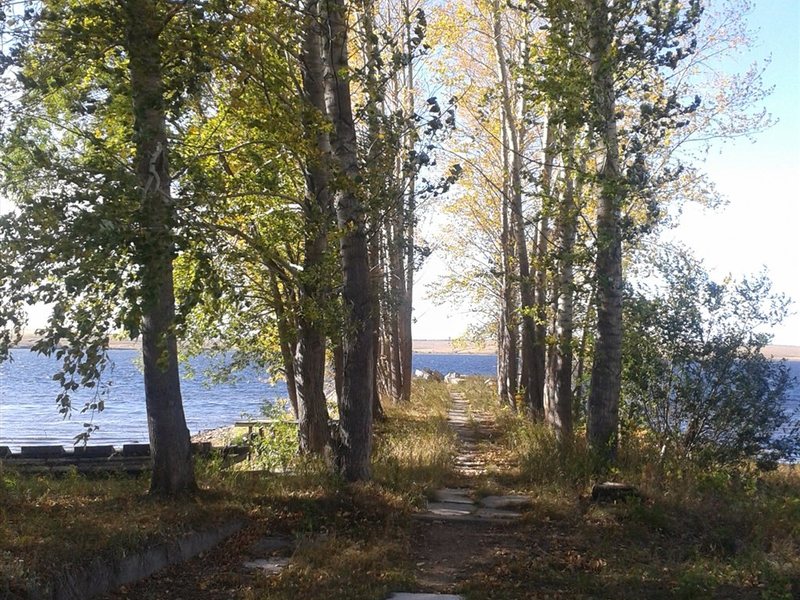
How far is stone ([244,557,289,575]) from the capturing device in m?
7.18

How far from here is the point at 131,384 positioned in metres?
68.6

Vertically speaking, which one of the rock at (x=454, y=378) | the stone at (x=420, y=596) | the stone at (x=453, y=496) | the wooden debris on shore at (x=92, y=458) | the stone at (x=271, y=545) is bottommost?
the rock at (x=454, y=378)

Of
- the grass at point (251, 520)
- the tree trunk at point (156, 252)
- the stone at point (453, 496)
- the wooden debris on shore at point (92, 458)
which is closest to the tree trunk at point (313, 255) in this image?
the grass at point (251, 520)

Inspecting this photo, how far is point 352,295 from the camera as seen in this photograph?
33.7 feet

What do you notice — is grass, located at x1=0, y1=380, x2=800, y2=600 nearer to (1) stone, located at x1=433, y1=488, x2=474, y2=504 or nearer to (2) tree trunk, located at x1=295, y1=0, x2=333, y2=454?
(1) stone, located at x1=433, y1=488, x2=474, y2=504

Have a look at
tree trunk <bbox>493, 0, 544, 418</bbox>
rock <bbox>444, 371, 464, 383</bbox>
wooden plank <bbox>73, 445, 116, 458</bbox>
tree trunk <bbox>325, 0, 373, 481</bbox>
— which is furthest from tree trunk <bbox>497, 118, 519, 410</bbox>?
rock <bbox>444, 371, 464, 383</bbox>

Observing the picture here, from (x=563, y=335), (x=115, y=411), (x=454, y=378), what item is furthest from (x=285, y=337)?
(x=454, y=378)

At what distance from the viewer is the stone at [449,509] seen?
989 centimetres

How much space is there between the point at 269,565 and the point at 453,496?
167 inches

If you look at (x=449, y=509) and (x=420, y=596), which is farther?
(x=449, y=509)

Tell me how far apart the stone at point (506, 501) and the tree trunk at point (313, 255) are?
10.2 ft

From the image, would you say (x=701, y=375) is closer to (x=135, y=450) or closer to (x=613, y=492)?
(x=613, y=492)

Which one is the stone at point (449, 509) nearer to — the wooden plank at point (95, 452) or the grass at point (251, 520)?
the grass at point (251, 520)

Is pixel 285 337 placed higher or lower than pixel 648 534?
higher
